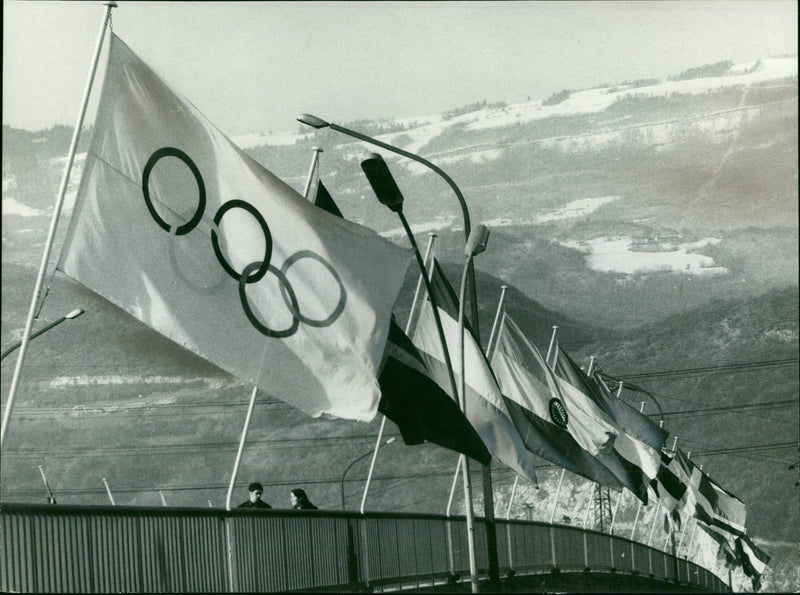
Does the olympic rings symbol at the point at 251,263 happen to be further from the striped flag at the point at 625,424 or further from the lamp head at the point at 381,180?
the striped flag at the point at 625,424

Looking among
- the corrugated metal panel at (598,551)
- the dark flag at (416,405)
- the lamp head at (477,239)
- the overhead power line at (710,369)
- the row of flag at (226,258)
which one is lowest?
the corrugated metal panel at (598,551)

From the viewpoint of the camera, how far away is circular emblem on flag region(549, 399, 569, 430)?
862 inches

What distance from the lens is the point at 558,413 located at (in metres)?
22.1

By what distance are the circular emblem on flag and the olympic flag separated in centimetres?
1177

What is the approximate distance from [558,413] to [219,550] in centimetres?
1236

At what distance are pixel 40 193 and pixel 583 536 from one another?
429 feet

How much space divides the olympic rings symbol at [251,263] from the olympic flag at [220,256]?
1 cm

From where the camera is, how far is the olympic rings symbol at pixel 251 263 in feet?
31.3

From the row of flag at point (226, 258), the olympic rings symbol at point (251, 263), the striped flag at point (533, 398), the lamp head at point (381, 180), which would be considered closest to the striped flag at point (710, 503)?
the striped flag at point (533, 398)

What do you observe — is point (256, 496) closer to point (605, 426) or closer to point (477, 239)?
point (477, 239)

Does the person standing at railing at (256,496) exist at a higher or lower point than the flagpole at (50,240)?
lower

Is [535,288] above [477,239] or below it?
above

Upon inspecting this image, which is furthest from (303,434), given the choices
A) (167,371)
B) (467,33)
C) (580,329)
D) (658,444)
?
(658,444)

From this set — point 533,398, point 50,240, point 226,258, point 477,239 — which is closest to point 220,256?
point 226,258
